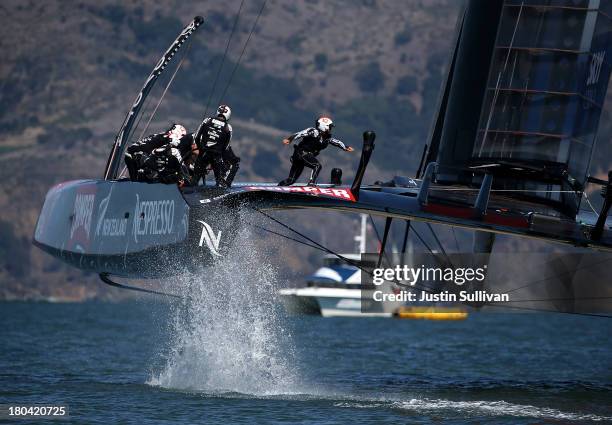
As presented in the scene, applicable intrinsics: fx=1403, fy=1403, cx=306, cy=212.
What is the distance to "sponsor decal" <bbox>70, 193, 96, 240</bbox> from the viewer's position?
1439 centimetres

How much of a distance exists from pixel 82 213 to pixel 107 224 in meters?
0.75

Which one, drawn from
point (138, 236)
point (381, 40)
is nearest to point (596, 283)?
point (138, 236)

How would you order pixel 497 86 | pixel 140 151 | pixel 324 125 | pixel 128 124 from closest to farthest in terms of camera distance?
pixel 324 125, pixel 140 151, pixel 497 86, pixel 128 124

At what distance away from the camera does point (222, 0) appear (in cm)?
19075

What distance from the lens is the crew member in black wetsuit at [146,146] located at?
539 inches

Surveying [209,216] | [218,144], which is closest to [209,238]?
[209,216]

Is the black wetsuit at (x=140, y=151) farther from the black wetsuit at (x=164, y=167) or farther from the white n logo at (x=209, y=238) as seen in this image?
the white n logo at (x=209, y=238)

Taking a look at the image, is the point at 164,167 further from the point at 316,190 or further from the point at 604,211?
the point at 604,211

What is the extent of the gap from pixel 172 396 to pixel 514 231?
381 centimetres

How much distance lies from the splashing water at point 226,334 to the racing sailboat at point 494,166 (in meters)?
0.56

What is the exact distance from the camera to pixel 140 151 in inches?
559

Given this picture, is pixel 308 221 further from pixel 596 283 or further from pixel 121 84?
pixel 596 283

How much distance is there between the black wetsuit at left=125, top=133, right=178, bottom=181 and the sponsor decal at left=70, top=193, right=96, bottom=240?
1.62ft

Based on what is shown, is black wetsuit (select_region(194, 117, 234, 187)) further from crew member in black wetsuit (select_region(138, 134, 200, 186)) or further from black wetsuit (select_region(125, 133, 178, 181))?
black wetsuit (select_region(125, 133, 178, 181))
